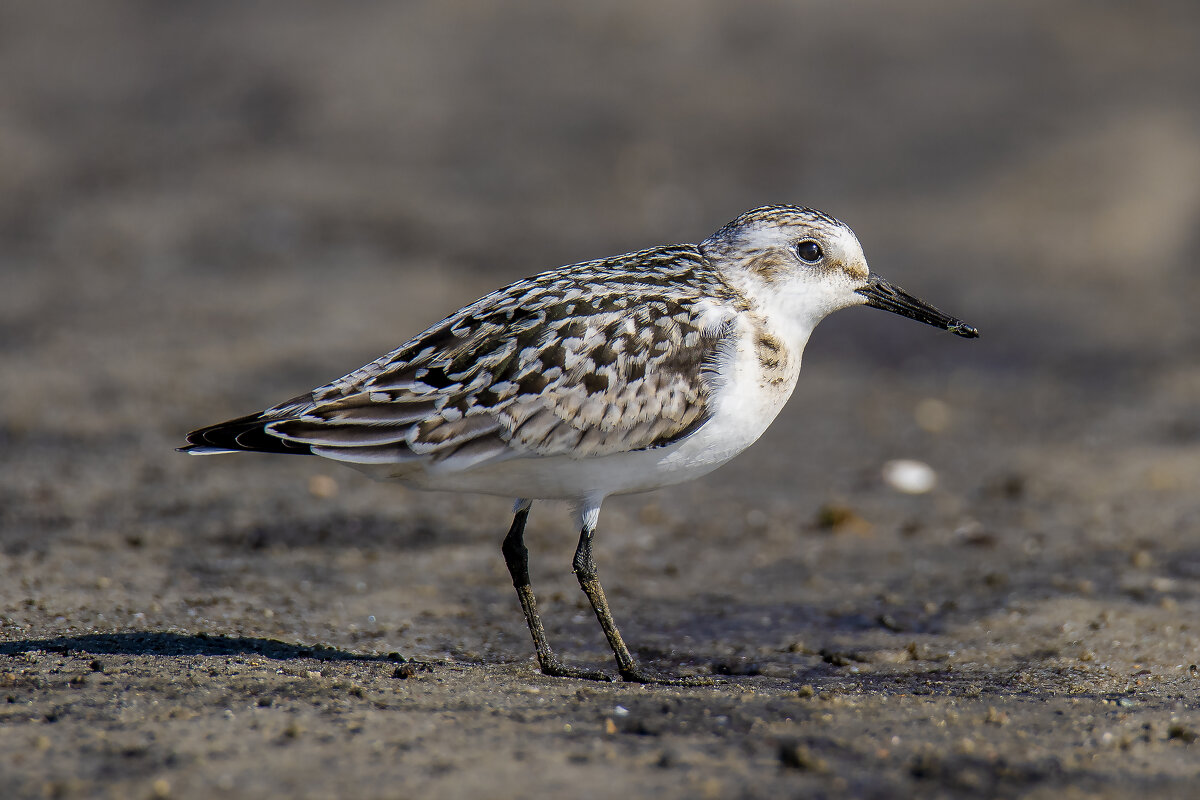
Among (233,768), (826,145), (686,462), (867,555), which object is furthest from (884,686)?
(826,145)

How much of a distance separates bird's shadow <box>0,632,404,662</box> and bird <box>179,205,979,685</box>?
89cm

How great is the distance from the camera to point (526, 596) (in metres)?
5.93

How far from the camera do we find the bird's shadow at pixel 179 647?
18.0 feet

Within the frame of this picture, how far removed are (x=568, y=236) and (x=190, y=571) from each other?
7.11 m

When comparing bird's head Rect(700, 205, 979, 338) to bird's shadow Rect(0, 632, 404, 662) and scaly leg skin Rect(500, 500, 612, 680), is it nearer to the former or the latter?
scaly leg skin Rect(500, 500, 612, 680)

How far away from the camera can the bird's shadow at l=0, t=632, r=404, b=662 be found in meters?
5.49

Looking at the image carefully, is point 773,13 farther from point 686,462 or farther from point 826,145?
point 686,462

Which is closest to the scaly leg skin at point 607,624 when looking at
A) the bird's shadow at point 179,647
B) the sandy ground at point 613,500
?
the sandy ground at point 613,500

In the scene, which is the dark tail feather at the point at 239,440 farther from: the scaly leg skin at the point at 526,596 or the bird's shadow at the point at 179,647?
the scaly leg skin at the point at 526,596

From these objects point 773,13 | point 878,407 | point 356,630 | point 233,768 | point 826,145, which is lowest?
point 233,768

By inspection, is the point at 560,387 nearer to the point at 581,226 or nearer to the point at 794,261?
the point at 794,261

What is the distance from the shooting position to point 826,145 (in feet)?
48.8

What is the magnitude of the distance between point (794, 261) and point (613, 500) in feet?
10.7

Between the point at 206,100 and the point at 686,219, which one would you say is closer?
the point at 686,219
